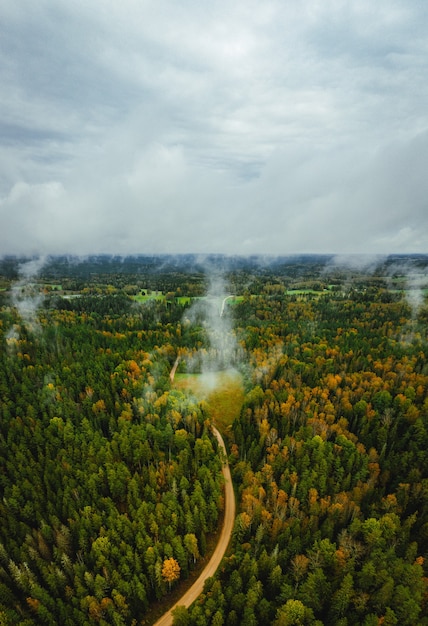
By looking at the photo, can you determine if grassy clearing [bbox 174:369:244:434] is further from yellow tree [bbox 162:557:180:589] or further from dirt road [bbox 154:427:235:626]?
yellow tree [bbox 162:557:180:589]

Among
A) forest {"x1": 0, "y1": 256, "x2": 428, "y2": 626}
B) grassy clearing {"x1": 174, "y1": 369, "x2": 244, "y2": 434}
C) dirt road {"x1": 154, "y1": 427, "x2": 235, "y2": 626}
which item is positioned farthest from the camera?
grassy clearing {"x1": 174, "y1": 369, "x2": 244, "y2": 434}

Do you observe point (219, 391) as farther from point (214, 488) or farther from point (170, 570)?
point (170, 570)

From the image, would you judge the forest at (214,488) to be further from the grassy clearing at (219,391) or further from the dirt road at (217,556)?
the grassy clearing at (219,391)

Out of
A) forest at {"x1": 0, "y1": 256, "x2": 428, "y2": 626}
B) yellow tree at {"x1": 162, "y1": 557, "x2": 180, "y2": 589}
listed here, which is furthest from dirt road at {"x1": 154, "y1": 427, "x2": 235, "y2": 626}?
yellow tree at {"x1": 162, "y1": 557, "x2": 180, "y2": 589}

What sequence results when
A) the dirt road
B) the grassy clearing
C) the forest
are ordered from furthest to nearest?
the grassy clearing < the dirt road < the forest

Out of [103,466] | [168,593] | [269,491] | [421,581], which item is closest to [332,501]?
[269,491]

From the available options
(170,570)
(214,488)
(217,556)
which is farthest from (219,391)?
(170,570)

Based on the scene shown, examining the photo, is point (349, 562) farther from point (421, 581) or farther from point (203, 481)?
point (203, 481)
